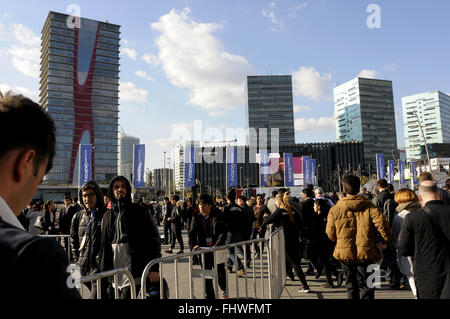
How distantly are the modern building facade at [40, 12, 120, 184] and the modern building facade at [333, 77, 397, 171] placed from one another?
106214 mm

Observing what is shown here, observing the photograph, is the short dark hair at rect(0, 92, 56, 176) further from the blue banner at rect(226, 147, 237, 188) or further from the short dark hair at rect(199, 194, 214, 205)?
the blue banner at rect(226, 147, 237, 188)

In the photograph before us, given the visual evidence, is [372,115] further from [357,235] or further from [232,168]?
[357,235]

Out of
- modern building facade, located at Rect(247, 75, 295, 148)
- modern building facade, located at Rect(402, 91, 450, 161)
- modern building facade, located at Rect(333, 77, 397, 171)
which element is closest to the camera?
modern building facade, located at Rect(333, 77, 397, 171)

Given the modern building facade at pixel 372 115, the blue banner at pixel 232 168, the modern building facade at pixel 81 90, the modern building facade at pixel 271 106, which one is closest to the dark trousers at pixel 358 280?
the blue banner at pixel 232 168

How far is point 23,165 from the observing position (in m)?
1.12

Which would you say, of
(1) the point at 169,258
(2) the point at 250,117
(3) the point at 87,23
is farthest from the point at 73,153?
(1) the point at 169,258

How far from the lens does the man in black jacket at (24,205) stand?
87 cm

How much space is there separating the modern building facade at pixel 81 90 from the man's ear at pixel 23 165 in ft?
427

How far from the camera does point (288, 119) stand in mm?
160750

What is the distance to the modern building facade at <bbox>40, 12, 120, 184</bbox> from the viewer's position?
124562 mm

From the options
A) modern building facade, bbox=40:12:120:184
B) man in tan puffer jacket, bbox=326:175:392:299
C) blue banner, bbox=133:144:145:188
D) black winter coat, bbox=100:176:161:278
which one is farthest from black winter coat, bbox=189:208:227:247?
modern building facade, bbox=40:12:120:184

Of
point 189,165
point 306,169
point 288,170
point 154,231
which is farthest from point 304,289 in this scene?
point 306,169

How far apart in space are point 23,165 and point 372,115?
571ft

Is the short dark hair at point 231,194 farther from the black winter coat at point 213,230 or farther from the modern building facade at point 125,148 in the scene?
the modern building facade at point 125,148
